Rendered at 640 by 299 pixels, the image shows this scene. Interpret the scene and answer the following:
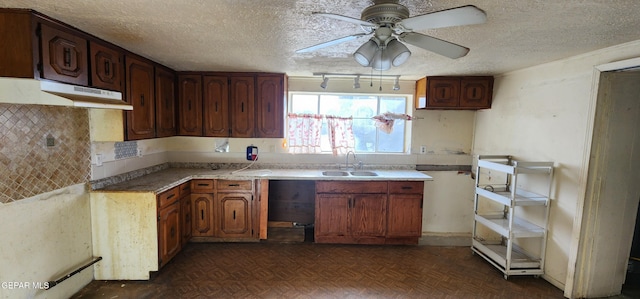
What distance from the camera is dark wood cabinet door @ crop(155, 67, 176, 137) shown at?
125 inches

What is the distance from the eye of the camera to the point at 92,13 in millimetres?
1712

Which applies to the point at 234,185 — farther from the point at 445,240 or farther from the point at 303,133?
the point at 445,240

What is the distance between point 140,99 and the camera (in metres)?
2.83

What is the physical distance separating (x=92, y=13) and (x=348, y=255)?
3087mm

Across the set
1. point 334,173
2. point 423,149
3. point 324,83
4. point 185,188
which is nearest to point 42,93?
point 185,188

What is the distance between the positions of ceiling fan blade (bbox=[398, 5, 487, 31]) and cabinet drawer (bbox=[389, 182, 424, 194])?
→ 234 centimetres

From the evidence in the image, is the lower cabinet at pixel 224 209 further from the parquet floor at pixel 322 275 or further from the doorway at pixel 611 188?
the doorway at pixel 611 188

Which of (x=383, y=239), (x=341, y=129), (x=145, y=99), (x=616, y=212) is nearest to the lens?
(x=616, y=212)

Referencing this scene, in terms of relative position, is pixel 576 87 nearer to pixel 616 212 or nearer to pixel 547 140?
pixel 547 140

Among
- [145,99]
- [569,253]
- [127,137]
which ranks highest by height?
[145,99]

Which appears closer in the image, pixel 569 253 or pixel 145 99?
pixel 569 253

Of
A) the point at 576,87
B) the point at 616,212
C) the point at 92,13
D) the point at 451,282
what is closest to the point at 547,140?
the point at 576,87

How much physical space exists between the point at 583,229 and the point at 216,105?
13.2ft

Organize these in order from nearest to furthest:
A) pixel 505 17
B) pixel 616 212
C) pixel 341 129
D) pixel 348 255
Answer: pixel 505 17 < pixel 616 212 < pixel 348 255 < pixel 341 129
